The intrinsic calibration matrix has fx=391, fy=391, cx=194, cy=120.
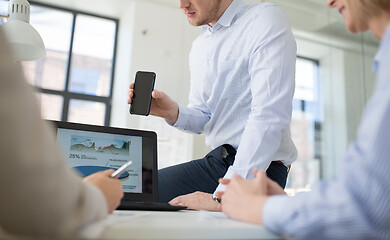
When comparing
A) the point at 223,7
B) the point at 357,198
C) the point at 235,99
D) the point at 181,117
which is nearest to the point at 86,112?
the point at 181,117

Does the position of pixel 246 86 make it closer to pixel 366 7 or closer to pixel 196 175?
pixel 196 175

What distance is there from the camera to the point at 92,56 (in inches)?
192

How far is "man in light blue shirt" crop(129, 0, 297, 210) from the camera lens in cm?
125

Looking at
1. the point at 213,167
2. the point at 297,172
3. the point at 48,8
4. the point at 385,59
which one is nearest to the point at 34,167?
the point at 385,59

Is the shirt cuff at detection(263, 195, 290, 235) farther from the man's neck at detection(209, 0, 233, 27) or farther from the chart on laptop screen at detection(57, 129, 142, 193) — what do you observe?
the man's neck at detection(209, 0, 233, 27)

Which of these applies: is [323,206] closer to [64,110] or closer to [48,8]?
[64,110]

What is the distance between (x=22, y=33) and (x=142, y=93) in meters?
0.50

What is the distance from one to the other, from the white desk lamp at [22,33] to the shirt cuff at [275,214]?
1.21m

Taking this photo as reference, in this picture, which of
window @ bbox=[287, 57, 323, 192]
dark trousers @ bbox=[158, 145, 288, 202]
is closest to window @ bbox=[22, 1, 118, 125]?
window @ bbox=[287, 57, 323, 192]

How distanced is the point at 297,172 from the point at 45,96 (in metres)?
2.94

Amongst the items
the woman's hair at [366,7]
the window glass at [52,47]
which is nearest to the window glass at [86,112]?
the window glass at [52,47]

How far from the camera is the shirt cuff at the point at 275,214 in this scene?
1.81 feet

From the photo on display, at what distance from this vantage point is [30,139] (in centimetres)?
40

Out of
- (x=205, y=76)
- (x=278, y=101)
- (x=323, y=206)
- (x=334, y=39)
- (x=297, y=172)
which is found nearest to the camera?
(x=323, y=206)
